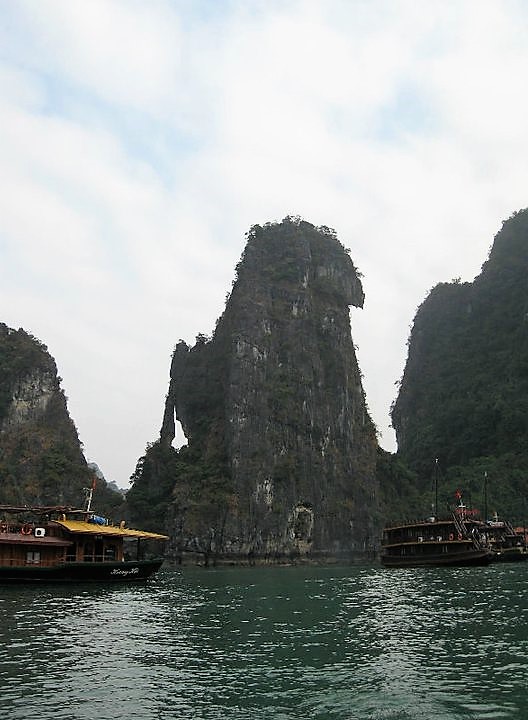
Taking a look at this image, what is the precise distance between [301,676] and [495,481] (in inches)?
3218

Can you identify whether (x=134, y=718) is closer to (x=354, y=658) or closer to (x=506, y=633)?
(x=354, y=658)

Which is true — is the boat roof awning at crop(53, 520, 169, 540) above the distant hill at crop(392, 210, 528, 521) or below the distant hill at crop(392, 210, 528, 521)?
below

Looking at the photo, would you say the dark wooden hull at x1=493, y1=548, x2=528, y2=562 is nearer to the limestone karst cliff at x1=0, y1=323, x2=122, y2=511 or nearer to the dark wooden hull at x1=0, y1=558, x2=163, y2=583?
the dark wooden hull at x1=0, y1=558, x2=163, y2=583

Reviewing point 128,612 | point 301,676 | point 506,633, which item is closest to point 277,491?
point 128,612

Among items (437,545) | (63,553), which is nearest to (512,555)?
(437,545)

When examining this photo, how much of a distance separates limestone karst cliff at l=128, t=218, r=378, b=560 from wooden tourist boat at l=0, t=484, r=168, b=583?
33858mm

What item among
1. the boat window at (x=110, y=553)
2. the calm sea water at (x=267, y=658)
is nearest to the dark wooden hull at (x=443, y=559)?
the calm sea water at (x=267, y=658)

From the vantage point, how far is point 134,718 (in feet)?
38.1

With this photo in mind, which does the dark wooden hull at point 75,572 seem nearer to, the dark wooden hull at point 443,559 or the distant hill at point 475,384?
the dark wooden hull at point 443,559

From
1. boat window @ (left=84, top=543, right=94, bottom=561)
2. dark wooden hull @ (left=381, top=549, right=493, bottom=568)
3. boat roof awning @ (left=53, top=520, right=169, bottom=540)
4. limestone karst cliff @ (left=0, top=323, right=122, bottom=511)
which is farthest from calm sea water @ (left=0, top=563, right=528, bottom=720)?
limestone karst cliff @ (left=0, top=323, right=122, bottom=511)

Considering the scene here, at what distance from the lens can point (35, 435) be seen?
8350 centimetres

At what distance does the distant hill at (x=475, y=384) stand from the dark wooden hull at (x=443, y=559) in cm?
3354

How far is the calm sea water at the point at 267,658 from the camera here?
12062mm

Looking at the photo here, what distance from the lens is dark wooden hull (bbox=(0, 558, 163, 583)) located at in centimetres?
3597
